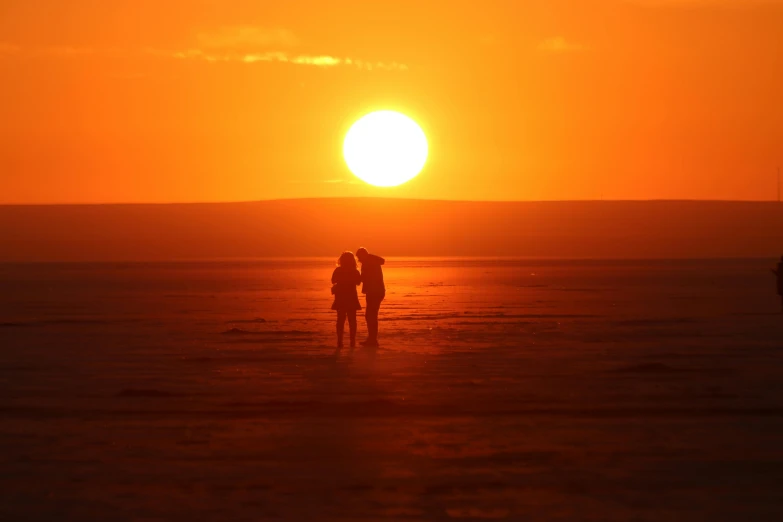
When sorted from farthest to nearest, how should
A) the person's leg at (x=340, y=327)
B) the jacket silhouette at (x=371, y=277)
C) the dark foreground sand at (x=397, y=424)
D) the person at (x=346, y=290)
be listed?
the jacket silhouette at (x=371, y=277)
the person at (x=346, y=290)
the person's leg at (x=340, y=327)
the dark foreground sand at (x=397, y=424)

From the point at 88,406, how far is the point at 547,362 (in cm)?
749

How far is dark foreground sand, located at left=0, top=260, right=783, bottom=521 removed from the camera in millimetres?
9035

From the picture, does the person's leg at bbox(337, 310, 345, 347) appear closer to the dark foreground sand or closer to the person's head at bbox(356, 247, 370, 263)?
the dark foreground sand

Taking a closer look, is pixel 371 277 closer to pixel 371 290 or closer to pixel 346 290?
pixel 371 290

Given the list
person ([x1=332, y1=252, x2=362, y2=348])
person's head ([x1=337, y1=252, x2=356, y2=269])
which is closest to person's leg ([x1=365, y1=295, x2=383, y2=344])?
person ([x1=332, y1=252, x2=362, y2=348])

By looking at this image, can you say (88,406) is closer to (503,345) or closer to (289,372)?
(289,372)

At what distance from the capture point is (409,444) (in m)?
11.4

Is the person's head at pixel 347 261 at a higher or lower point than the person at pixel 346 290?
higher

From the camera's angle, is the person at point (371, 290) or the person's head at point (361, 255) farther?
the person's head at point (361, 255)

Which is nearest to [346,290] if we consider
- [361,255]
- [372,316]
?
[372,316]

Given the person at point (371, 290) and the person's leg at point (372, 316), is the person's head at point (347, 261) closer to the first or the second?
the person at point (371, 290)

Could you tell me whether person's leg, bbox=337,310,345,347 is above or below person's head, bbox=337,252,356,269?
below

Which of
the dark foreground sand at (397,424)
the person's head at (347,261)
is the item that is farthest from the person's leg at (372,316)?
the person's head at (347,261)

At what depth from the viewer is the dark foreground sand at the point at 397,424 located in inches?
356
